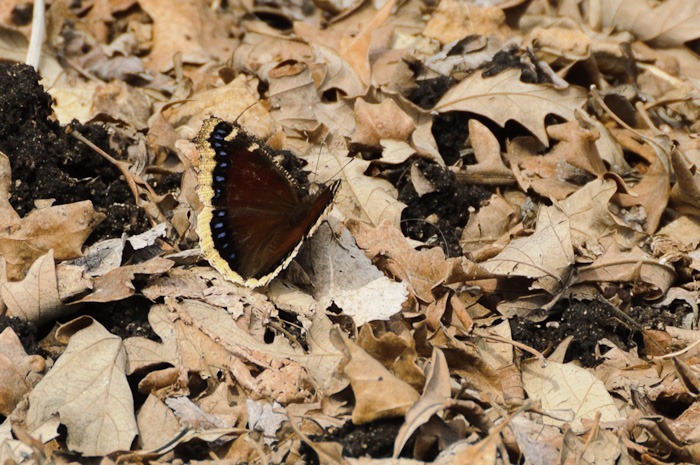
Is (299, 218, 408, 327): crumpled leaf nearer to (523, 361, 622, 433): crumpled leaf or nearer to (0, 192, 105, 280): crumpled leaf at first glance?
(523, 361, 622, 433): crumpled leaf

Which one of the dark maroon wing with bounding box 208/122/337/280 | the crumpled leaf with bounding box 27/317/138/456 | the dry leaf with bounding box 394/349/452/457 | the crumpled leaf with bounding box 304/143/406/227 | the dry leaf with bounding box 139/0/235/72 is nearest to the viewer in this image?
the dry leaf with bounding box 394/349/452/457

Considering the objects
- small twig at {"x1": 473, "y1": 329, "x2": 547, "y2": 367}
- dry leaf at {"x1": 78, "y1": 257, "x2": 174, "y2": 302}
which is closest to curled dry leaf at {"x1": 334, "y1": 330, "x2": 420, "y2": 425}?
small twig at {"x1": 473, "y1": 329, "x2": 547, "y2": 367}

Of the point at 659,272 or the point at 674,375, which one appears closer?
the point at 674,375

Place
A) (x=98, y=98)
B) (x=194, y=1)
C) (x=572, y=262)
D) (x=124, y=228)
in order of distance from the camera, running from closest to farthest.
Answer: (x=572, y=262), (x=124, y=228), (x=98, y=98), (x=194, y=1)

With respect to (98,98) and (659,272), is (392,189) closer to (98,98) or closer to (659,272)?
(659,272)

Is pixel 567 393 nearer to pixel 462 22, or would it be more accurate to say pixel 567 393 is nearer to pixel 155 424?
Result: pixel 155 424

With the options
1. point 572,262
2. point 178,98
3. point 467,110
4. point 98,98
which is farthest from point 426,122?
point 98,98

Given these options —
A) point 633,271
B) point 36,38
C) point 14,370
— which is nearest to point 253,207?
point 14,370

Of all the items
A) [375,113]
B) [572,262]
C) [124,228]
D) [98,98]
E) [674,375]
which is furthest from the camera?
[98,98]
